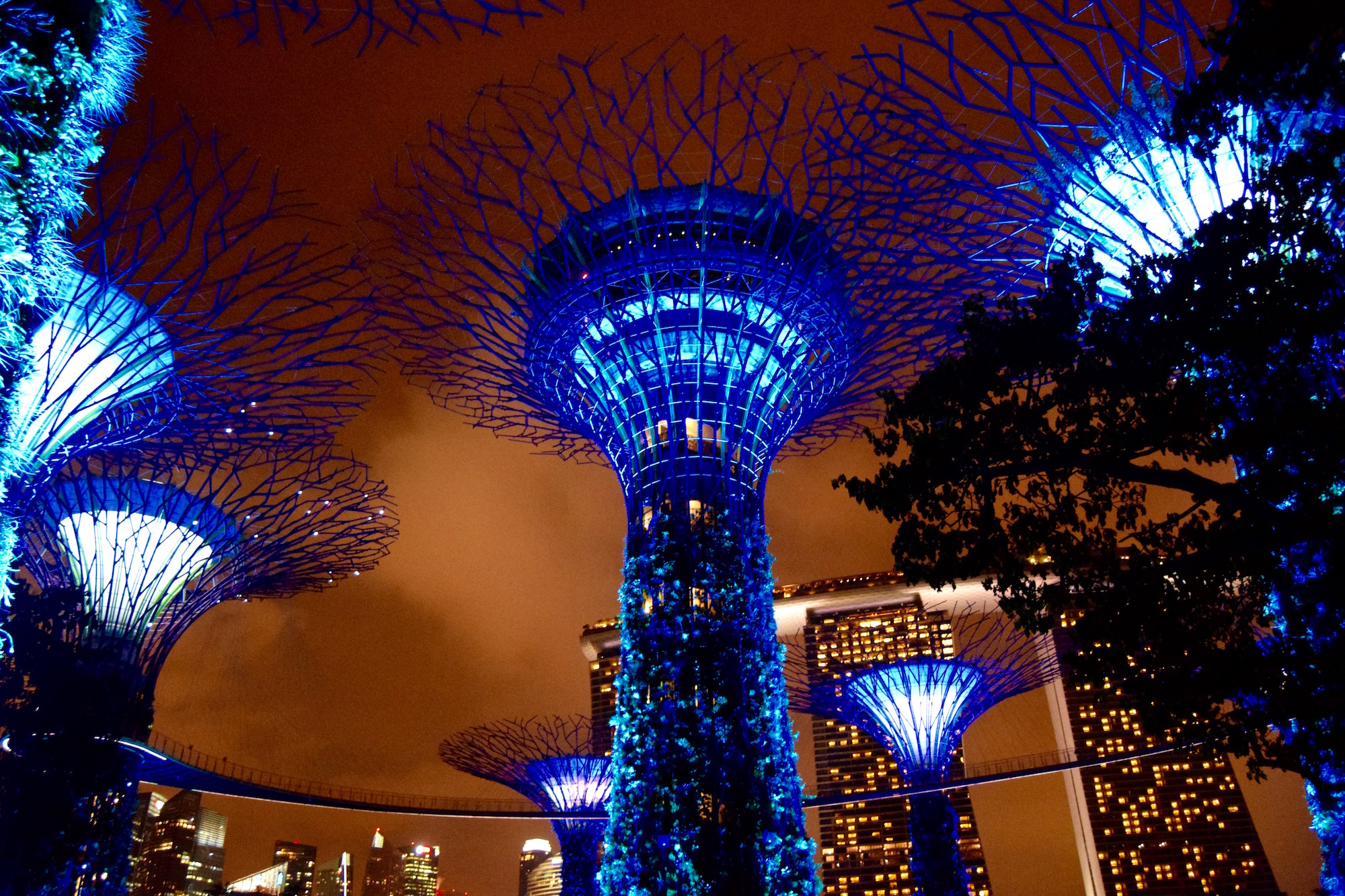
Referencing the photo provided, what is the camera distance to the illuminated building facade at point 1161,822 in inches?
3292

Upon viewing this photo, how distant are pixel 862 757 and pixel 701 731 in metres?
79.2

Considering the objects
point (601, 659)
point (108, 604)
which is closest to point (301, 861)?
point (601, 659)

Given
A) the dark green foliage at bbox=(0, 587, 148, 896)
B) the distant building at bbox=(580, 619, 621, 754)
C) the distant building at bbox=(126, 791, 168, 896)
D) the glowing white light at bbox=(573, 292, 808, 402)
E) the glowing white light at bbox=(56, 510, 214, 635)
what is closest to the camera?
the glowing white light at bbox=(573, 292, 808, 402)

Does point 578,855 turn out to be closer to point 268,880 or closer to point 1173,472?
point 1173,472

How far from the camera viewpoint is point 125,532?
20859 mm

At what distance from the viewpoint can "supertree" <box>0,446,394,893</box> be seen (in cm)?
1830

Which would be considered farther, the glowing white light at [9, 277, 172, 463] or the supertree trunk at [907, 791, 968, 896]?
the supertree trunk at [907, 791, 968, 896]

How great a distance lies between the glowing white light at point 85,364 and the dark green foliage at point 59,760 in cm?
750

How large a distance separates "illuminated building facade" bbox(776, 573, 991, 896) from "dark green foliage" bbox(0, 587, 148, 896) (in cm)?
5535

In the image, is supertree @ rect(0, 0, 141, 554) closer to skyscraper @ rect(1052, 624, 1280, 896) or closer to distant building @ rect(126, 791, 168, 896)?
skyscraper @ rect(1052, 624, 1280, 896)

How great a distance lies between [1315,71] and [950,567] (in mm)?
5101

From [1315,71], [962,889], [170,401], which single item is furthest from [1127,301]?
[962,889]

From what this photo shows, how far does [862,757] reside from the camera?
86625 mm

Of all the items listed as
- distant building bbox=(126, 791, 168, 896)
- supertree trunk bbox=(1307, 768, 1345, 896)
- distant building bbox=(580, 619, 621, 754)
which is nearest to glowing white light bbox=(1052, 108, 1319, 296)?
supertree trunk bbox=(1307, 768, 1345, 896)
